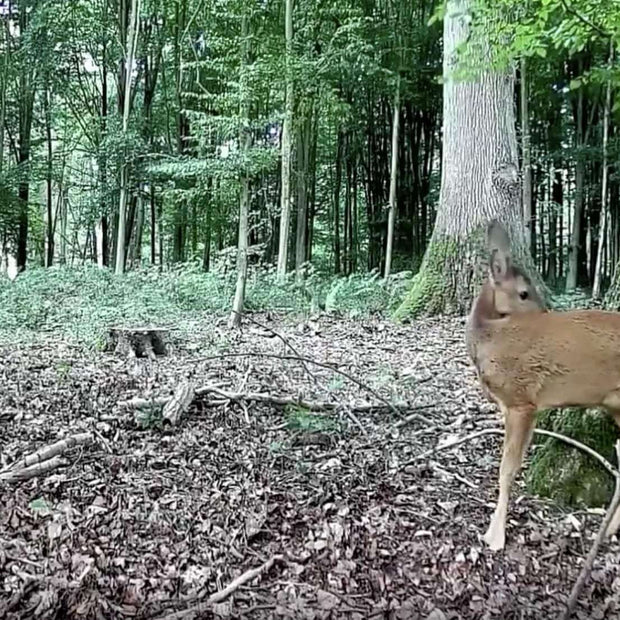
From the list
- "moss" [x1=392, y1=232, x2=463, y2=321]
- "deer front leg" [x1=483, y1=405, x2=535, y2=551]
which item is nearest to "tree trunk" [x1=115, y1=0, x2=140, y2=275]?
"moss" [x1=392, y1=232, x2=463, y2=321]

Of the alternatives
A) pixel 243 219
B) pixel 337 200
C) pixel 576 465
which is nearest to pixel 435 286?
pixel 243 219

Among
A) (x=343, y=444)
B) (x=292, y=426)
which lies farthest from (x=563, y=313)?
→ (x=292, y=426)

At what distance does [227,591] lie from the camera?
2.10 m

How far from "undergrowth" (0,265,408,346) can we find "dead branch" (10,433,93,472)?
3.43 meters

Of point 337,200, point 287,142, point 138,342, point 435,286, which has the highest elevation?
point 287,142

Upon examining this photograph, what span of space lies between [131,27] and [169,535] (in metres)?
13.9

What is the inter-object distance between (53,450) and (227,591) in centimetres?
147

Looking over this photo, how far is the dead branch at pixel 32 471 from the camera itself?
290cm

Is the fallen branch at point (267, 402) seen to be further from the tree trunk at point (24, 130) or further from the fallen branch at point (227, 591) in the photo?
the tree trunk at point (24, 130)

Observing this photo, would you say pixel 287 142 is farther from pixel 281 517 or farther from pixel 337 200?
pixel 281 517

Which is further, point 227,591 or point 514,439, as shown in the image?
point 514,439

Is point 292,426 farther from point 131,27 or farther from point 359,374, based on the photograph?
point 131,27

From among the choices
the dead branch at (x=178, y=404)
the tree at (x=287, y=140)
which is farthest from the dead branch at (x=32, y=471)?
the tree at (x=287, y=140)

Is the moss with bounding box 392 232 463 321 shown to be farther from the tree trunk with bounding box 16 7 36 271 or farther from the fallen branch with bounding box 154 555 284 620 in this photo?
the tree trunk with bounding box 16 7 36 271
